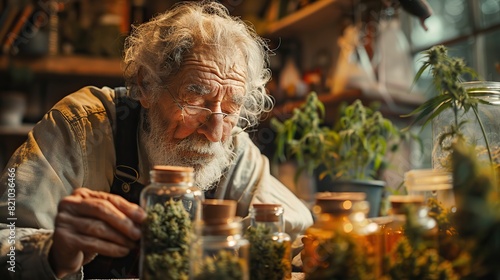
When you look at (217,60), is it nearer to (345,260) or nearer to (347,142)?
(347,142)

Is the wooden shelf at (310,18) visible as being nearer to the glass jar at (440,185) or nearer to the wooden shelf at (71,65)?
the wooden shelf at (71,65)

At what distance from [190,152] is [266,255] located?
1.98 feet

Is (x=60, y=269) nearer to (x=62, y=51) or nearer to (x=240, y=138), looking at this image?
(x=240, y=138)

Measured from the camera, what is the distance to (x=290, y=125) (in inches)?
79.0

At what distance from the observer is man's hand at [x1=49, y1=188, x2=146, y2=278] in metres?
0.81

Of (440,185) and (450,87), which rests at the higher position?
(450,87)

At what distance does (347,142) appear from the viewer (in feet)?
6.21

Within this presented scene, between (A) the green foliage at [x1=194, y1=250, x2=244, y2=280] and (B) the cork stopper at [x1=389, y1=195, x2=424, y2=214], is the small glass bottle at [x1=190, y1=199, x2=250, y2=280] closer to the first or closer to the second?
(A) the green foliage at [x1=194, y1=250, x2=244, y2=280]

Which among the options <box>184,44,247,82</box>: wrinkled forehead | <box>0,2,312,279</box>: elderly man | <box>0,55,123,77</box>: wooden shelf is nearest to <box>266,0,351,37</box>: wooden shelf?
<box>0,55,123,77</box>: wooden shelf

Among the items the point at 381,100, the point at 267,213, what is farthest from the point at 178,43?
the point at 381,100

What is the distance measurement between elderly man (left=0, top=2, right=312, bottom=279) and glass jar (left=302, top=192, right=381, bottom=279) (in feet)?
2.05

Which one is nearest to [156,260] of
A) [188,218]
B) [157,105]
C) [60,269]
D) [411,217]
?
[188,218]

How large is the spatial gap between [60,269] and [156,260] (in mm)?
215

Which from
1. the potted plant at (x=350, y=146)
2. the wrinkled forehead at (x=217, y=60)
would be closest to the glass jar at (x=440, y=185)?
the wrinkled forehead at (x=217, y=60)
